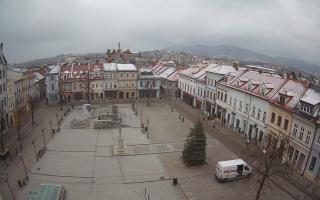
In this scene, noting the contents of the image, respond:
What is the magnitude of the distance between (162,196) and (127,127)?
24.9m

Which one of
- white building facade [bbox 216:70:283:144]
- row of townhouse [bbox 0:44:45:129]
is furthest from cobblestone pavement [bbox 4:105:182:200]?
white building facade [bbox 216:70:283:144]

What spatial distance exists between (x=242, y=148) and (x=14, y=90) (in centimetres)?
4554

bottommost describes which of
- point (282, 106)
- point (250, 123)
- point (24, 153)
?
point (24, 153)

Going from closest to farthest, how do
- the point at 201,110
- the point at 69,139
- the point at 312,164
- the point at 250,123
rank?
the point at 312,164 → the point at 69,139 → the point at 250,123 → the point at 201,110

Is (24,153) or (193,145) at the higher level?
(193,145)

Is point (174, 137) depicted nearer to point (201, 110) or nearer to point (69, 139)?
point (69, 139)

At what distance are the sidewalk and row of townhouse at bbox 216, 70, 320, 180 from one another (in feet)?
5.04

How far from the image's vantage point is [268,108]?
4475 centimetres

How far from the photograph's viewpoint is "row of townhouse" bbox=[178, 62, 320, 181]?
3581cm

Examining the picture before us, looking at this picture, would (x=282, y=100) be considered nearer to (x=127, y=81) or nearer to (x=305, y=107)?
(x=305, y=107)

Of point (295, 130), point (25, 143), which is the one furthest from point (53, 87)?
point (295, 130)

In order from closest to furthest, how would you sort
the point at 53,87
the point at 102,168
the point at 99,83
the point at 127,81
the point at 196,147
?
the point at 102,168 < the point at 196,147 < the point at 53,87 < the point at 99,83 < the point at 127,81

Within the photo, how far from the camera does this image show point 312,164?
35281 mm

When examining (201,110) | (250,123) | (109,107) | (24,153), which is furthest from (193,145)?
(109,107)
